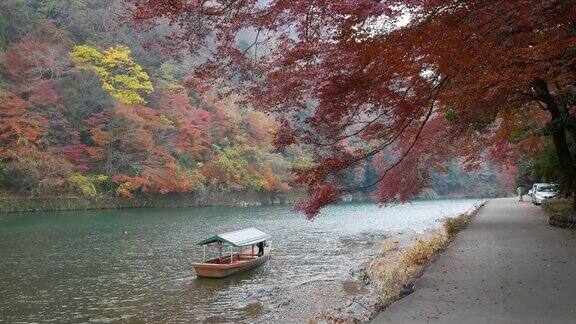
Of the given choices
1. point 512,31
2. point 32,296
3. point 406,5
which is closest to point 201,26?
point 406,5

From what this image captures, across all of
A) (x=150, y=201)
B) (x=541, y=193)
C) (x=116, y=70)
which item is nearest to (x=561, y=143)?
(x=541, y=193)

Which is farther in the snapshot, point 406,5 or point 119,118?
point 119,118

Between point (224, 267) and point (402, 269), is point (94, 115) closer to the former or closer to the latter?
point (224, 267)

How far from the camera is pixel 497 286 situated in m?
8.23

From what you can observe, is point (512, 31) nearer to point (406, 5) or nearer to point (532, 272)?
point (406, 5)

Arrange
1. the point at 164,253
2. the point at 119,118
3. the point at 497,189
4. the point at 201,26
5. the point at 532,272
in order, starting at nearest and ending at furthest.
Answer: the point at 201,26 → the point at 532,272 → the point at 164,253 → the point at 119,118 → the point at 497,189

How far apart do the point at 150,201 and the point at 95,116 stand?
10.5 metres

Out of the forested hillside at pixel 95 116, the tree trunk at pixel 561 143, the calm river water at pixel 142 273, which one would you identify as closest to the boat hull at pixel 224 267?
the calm river water at pixel 142 273

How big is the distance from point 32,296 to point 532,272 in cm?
1252

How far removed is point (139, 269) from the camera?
692 inches

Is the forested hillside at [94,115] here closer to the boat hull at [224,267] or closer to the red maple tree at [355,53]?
the boat hull at [224,267]

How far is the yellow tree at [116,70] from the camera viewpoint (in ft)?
150

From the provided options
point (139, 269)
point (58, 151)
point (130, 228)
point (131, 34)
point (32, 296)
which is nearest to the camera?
point (32, 296)

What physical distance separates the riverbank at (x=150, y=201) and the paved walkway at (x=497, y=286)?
36828mm
